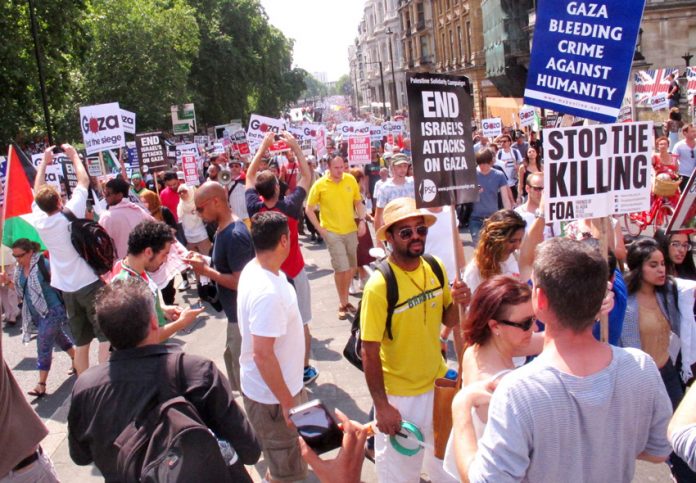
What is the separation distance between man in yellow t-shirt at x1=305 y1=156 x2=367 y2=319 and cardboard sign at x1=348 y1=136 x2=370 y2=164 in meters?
6.52

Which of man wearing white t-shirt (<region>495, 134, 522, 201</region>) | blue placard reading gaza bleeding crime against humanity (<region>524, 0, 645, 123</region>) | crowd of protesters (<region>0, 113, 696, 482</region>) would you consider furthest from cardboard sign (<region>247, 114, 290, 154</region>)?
blue placard reading gaza bleeding crime against humanity (<region>524, 0, 645, 123</region>)

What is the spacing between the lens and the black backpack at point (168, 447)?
220 centimetres

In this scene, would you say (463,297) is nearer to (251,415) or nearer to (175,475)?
(251,415)

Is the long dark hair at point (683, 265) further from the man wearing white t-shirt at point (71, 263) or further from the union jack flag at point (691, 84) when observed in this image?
the union jack flag at point (691, 84)

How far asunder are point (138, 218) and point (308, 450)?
548 centimetres

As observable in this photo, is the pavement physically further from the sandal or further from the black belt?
the black belt

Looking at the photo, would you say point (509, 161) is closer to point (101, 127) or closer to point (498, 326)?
point (101, 127)

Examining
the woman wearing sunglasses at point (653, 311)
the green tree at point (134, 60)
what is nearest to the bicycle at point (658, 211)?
the woman wearing sunglasses at point (653, 311)

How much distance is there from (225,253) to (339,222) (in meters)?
3.79

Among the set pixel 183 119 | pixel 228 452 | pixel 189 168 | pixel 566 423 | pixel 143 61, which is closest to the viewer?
pixel 566 423

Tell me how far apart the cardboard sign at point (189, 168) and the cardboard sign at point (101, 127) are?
3.40 metres

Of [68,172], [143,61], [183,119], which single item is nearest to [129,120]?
[68,172]

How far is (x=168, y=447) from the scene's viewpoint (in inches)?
87.0

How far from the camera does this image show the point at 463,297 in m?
3.61
